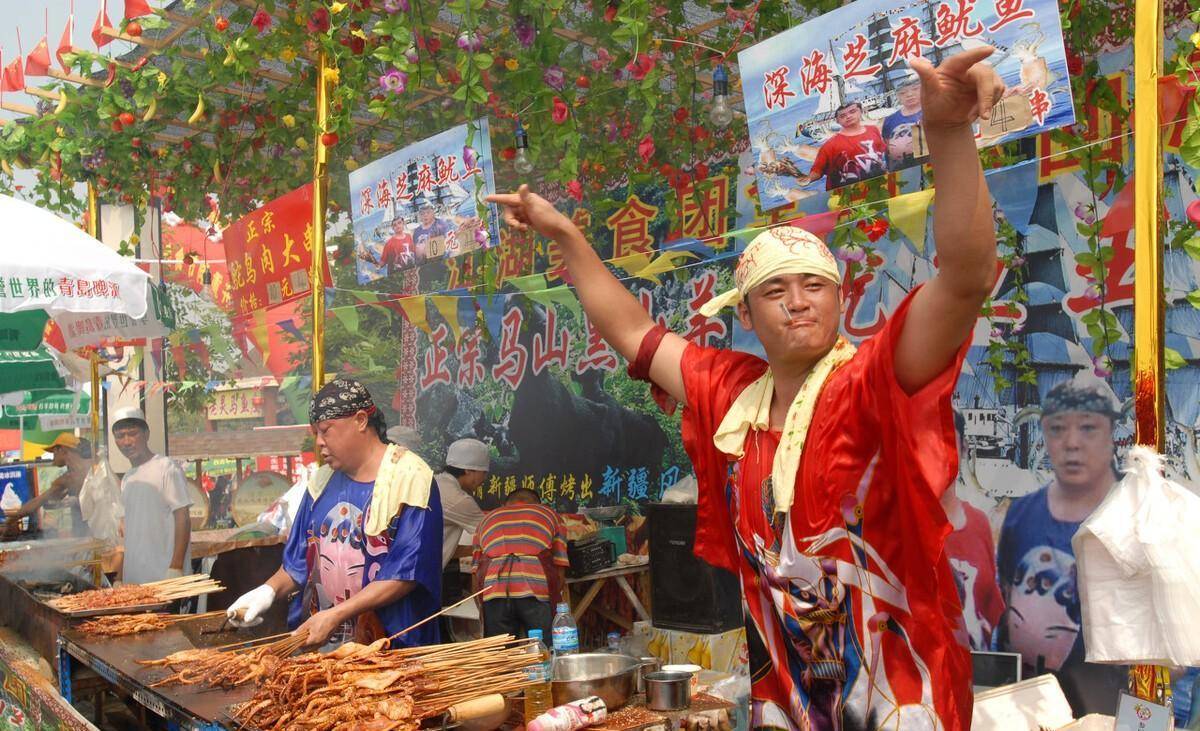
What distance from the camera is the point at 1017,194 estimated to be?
5.07 m

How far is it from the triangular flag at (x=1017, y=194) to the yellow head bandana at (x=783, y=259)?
3145 mm

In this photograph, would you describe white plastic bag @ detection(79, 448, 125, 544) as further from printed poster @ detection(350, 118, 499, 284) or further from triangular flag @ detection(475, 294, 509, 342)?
printed poster @ detection(350, 118, 499, 284)

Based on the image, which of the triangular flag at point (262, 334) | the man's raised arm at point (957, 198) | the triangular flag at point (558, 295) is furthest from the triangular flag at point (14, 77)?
the man's raised arm at point (957, 198)

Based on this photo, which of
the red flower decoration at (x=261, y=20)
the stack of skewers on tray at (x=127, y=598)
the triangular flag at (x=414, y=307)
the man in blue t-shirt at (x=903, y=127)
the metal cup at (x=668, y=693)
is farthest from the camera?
the triangular flag at (x=414, y=307)

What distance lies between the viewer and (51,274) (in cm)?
507

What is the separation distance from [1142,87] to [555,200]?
19.0 feet

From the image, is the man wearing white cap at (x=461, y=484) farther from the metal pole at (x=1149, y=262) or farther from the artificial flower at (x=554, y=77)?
the metal pole at (x=1149, y=262)

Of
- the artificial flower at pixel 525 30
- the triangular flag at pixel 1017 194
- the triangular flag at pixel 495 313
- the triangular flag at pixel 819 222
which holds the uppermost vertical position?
the artificial flower at pixel 525 30

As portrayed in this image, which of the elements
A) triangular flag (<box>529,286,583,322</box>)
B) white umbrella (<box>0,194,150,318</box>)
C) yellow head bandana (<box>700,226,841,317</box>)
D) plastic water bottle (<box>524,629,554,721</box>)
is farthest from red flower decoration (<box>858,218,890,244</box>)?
white umbrella (<box>0,194,150,318</box>)

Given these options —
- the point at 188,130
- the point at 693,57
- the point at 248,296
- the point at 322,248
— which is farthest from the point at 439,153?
the point at 188,130

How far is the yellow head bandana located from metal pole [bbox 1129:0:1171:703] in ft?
2.48

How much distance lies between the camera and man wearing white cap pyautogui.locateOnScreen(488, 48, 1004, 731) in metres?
1.85

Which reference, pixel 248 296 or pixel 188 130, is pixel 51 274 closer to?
pixel 248 296

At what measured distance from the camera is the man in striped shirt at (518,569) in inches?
227
